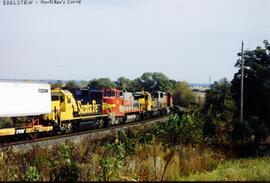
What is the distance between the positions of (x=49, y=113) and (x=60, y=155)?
17098 mm

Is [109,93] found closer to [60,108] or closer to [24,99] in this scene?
[60,108]

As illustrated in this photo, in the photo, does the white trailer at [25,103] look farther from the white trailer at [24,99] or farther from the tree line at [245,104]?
the tree line at [245,104]

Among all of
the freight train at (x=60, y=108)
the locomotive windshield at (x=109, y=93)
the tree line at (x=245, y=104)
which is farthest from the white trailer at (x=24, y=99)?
the locomotive windshield at (x=109, y=93)

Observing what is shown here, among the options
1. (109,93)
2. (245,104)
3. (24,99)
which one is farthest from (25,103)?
(245,104)

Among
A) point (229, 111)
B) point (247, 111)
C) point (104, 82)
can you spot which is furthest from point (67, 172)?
point (104, 82)

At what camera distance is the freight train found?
2699 centimetres

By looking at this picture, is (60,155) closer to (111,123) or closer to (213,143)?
(213,143)

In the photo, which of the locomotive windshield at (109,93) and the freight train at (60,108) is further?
the locomotive windshield at (109,93)

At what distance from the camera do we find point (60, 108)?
107ft

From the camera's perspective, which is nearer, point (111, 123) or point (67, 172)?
point (67, 172)

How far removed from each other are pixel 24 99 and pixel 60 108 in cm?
478

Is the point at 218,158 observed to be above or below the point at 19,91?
below

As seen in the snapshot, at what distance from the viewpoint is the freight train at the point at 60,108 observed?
26994 mm

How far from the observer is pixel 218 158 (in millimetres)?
18859
